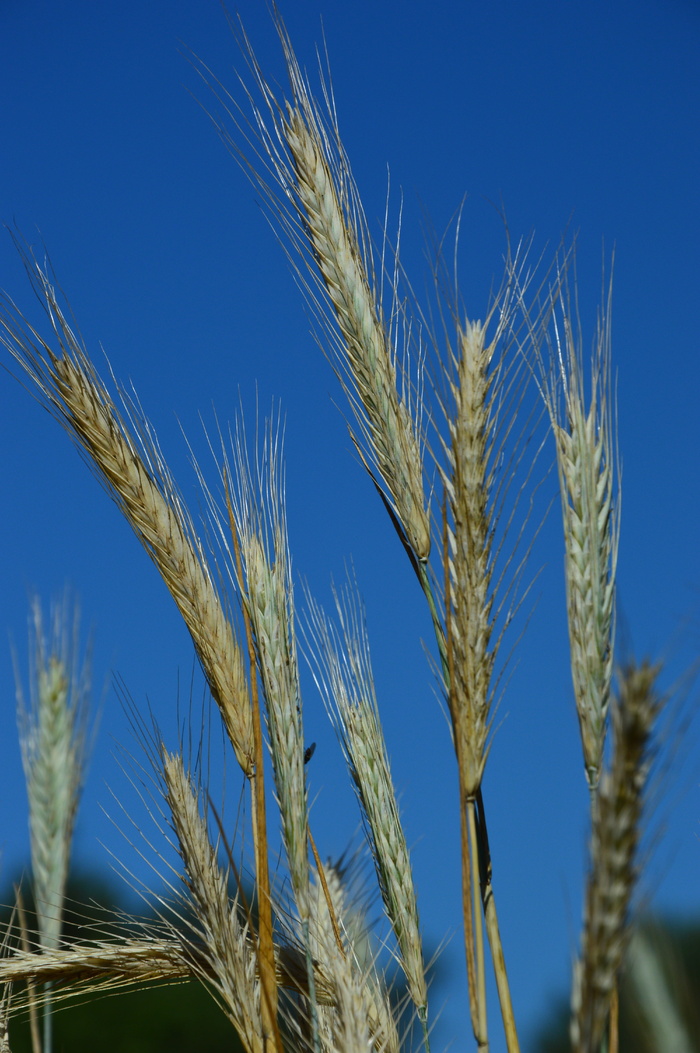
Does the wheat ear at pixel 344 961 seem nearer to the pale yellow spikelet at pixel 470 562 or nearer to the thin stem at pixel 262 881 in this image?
the thin stem at pixel 262 881

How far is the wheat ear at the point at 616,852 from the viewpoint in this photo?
37.3 inches

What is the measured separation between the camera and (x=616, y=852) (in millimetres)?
955

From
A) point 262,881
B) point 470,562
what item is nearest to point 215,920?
point 262,881

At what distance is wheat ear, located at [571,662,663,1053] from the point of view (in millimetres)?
946

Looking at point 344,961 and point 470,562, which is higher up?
point 470,562

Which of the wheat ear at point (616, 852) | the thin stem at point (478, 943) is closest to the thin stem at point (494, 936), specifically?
the thin stem at point (478, 943)

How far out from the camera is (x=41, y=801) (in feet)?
7.68

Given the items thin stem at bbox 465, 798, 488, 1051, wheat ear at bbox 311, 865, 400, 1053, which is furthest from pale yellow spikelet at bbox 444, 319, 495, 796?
wheat ear at bbox 311, 865, 400, 1053

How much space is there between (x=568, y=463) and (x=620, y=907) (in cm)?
92

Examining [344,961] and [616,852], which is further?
[344,961]

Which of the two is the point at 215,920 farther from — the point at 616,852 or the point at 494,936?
the point at 616,852

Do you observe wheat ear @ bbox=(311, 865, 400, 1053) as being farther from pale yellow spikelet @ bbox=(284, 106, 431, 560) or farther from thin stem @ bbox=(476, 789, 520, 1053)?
pale yellow spikelet @ bbox=(284, 106, 431, 560)

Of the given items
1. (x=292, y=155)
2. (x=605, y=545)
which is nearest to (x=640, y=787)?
(x=605, y=545)

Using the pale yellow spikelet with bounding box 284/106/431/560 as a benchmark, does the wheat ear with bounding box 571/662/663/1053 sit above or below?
below
